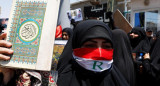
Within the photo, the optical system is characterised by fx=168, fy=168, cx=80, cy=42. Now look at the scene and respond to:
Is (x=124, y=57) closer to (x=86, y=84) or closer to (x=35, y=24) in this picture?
(x=86, y=84)

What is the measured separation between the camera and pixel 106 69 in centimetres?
143

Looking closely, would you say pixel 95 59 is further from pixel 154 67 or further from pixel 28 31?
pixel 154 67

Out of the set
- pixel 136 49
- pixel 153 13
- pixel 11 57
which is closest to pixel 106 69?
pixel 11 57

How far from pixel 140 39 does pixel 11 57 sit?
347cm

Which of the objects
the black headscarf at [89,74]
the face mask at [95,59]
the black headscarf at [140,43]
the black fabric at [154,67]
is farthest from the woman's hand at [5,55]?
the black headscarf at [140,43]

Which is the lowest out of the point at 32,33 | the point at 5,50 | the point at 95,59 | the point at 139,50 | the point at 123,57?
the point at 139,50

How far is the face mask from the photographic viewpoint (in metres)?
1.39

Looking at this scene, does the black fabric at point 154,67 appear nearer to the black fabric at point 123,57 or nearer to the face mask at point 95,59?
the black fabric at point 123,57

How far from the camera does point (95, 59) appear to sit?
4.60 feet

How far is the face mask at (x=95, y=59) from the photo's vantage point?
4.57 feet

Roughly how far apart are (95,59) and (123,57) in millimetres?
928

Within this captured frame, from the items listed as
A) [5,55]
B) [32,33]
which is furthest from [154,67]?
[5,55]

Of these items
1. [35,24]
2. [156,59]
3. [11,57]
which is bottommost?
[156,59]

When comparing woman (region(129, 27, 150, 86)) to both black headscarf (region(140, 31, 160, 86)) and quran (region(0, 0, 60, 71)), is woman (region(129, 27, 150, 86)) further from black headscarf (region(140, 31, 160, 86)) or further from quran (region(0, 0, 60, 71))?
quran (region(0, 0, 60, 71))
